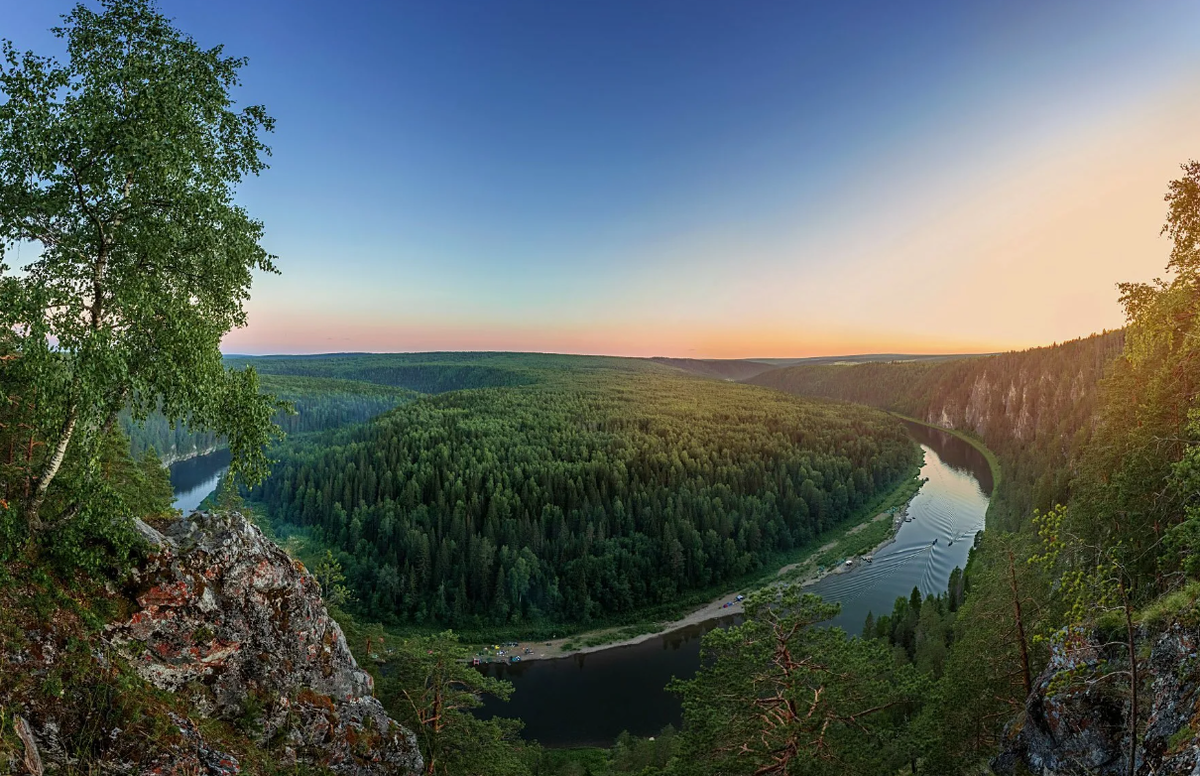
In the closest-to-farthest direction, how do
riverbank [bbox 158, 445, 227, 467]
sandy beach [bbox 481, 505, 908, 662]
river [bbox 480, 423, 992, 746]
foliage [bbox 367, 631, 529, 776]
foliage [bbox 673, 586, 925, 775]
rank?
foliage [bbox 673, 586, 925, 775] → foliage [bbox 367, 631, 529, 776] → river [bbox 480, 423, 992, 746] → sandy beach [bbox 481, 505, 908, 662] → riverbank [bbox 158, 445, 227, 467]

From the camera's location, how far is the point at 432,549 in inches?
2456

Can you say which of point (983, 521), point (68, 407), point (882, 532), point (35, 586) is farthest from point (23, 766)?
point (983, 521)

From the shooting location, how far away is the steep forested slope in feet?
240

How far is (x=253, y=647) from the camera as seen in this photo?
1022 cm

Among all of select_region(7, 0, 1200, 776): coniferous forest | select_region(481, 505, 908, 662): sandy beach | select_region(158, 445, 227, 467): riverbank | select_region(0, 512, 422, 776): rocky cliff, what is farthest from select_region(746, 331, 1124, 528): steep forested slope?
select_region(158, 445, 227, 467): riverbank

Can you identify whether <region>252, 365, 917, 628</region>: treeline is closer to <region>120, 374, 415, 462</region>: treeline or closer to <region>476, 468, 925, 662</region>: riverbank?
<region>476, 468, 925, 662</region>: riverbank

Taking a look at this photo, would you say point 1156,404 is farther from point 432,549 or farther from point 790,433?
point 790,433

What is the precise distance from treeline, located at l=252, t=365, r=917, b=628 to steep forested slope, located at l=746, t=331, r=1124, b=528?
21.9 metres

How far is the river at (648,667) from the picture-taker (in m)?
40.7

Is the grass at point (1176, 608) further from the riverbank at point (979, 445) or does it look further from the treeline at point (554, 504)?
the riverbank at point (979, 445)

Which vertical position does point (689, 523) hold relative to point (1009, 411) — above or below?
below

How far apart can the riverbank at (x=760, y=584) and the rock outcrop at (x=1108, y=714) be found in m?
24.6

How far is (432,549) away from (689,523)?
32.0 meters

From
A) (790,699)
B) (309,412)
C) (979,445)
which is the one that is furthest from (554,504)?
(979,445)
